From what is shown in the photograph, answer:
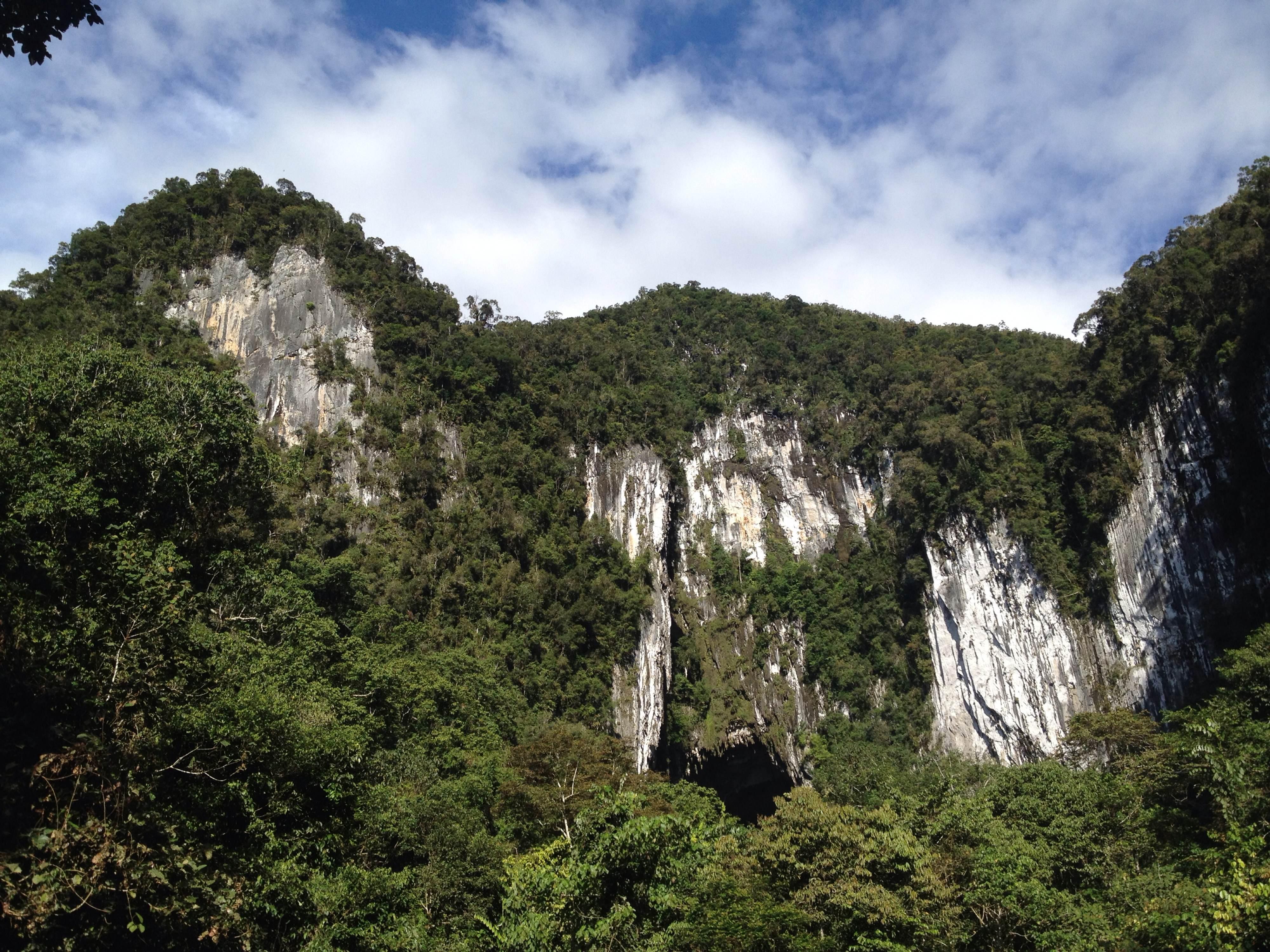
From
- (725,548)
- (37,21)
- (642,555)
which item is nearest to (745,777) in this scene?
(642,555)

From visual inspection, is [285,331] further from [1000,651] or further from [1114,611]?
[1114,611]

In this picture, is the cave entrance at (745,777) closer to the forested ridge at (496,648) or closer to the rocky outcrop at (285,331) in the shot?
the forested ridge at (496,648)

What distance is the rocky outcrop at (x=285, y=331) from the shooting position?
129ft

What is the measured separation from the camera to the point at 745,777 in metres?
42.4

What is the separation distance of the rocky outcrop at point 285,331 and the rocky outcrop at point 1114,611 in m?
31.2

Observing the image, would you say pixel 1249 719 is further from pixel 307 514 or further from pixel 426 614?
pixel 307 514

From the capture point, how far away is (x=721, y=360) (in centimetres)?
5828

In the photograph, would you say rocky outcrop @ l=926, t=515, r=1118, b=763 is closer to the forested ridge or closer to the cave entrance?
the forested ridge

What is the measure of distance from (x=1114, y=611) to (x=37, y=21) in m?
36.7

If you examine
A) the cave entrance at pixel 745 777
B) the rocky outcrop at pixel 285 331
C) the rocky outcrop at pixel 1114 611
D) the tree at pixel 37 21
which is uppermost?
the rocky outcrop at pixel 285 331

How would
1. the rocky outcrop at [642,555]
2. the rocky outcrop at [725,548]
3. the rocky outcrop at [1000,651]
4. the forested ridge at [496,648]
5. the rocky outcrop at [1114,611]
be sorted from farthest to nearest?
the rocky outcrop at [725,548]
the rocky outcrop at [642,555]
the rocky outcrop at [1000,651]
the rocky outcrop at [1114,611]
the forested ridge at [496,648]

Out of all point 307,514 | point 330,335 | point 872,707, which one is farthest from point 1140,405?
point 330,335

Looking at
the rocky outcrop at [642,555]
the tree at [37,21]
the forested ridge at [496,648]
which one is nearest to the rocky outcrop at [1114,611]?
the forested ridge at [496,648]

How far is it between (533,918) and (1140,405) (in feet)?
106
